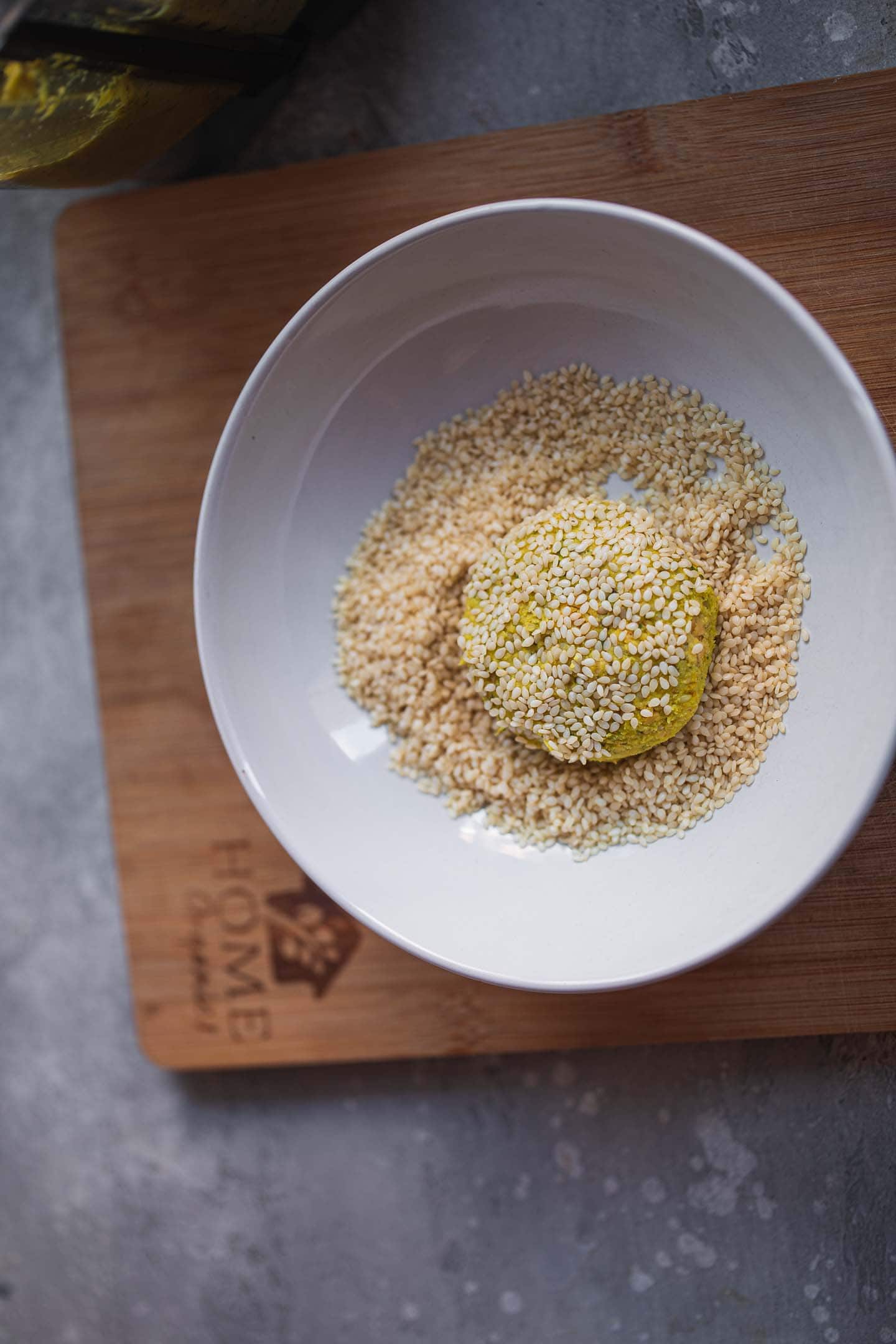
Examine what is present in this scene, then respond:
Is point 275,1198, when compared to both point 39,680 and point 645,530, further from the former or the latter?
point 645,530

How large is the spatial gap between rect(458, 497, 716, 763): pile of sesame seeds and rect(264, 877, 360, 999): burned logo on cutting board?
0.41 meters

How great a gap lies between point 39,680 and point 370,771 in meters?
0.67

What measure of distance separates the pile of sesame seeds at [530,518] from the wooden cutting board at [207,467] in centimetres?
20

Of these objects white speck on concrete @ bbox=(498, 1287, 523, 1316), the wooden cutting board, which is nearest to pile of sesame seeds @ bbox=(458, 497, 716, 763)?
the wooden cutting board

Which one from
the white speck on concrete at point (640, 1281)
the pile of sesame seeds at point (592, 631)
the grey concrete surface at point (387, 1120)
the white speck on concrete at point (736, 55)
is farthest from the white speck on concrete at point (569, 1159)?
the white speck on concrete at point (736, 55)

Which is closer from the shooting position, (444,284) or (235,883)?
(444,284)

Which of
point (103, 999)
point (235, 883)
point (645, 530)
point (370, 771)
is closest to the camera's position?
point (645, 530)

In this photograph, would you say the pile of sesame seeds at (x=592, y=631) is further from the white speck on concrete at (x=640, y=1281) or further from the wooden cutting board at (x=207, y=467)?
the white speck on concrete at (x=640, y=1281)

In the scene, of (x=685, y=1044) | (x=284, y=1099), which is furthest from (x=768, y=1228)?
(x=284, y=1099)

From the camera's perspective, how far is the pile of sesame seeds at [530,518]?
1.09m

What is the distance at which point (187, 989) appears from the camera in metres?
1.39

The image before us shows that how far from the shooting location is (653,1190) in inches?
52.0

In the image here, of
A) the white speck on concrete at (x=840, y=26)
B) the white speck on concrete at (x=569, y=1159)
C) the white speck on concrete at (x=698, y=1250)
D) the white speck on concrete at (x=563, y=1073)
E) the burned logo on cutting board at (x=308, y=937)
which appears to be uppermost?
the white speck on concrete at (x=840, y=26)

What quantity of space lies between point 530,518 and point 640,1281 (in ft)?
3.44
